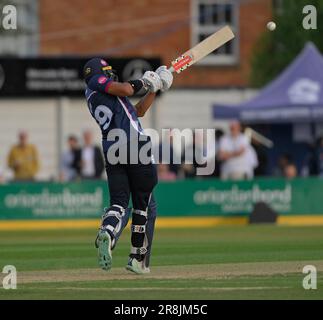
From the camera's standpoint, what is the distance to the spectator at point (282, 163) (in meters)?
26.3

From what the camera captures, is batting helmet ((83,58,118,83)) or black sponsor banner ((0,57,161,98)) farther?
black sponsor banner ((0,57,161,98))

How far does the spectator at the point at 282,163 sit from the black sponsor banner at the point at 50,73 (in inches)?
167

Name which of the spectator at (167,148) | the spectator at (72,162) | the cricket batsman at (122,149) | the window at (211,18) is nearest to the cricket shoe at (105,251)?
the cricket batsman at (122,149)

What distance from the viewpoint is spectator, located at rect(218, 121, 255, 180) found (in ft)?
79.7

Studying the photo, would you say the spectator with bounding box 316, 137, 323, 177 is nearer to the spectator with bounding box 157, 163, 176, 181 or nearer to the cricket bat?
the spectator with bounding box 157, 163, 176, 181

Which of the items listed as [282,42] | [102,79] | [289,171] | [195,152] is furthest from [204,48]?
[282,42]

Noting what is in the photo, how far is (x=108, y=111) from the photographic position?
12406 millimetres

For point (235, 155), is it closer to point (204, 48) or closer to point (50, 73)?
point (50, 73)

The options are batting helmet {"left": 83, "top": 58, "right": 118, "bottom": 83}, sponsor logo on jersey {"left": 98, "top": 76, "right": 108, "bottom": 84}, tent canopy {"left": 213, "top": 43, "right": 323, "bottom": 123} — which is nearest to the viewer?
sponsor logo on jersey {"left": 98, "top": 76, "right": 108, "bottom": 84}

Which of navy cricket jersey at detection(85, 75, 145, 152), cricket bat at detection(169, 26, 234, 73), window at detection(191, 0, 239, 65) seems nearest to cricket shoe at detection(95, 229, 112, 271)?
navy cricket jersey at detection(85, 75, 145, 152)

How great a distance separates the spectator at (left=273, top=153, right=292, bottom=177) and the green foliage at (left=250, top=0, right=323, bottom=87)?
613 cm

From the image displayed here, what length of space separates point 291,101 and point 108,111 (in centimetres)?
1414

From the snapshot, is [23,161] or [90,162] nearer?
[90,162]
